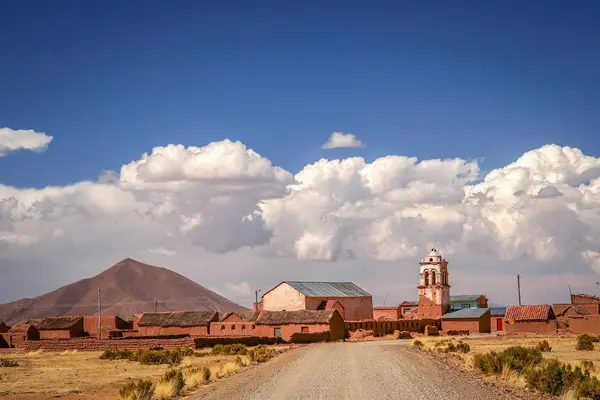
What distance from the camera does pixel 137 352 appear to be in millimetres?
42562

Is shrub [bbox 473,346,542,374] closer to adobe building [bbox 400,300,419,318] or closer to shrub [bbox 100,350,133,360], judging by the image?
shrub [bbox 100,350,133,360]

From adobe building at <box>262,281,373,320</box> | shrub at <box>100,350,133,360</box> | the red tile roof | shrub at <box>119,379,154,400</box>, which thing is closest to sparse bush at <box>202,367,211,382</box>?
shrub at <box>119,379,154,400</box>

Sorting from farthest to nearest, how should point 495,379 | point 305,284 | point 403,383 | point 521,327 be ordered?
point 305,284 < point 521,327 < point 495,379 < point 403,383

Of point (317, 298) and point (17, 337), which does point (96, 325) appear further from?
point (317, 298)

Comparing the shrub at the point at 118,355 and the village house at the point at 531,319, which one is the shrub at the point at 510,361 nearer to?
the shrub at the point at 118,355

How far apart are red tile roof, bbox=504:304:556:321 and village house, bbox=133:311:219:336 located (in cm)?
2881

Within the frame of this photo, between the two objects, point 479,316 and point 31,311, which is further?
point 31,311

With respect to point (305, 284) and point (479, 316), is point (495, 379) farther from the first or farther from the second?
point (305, 284)

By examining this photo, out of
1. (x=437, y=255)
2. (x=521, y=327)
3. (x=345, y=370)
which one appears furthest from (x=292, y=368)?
(x=437, y=255)

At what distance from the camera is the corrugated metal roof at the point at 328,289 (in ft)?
245

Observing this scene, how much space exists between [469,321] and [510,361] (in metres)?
45.7

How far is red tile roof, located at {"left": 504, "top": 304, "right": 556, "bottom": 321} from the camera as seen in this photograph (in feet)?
207

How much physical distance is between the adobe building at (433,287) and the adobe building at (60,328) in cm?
3695

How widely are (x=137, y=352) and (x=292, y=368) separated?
17532 millimetres
